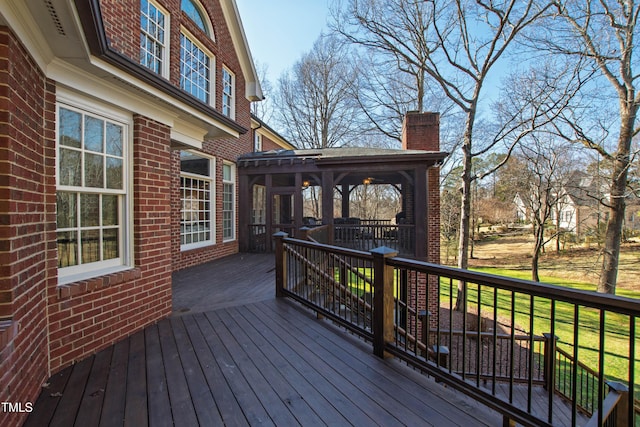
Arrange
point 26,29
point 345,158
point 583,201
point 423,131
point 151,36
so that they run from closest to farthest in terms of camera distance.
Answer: point 26,29, point 151,36, point 345,158, point 423,131, point 583,201

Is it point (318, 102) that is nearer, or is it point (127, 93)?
point (127, 93)

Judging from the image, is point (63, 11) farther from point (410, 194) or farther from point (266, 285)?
point (410, 194)

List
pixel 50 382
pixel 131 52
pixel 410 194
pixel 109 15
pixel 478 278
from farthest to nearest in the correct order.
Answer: pixel 410 194, pixel 131 52, pixel 109 15, pixel 50 382, pixel 478 278

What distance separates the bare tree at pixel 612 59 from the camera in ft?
32.9

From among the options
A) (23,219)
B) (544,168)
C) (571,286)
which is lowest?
(571,286)

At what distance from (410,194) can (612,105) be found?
933 centimetres

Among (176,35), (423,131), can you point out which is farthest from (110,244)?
(423,131)

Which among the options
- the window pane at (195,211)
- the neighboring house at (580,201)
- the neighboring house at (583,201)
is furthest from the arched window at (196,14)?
the neighboring house at (580,201)

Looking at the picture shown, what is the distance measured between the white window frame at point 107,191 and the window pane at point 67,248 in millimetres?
37

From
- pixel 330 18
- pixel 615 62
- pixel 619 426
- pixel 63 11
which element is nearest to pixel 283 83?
pixel 330 18

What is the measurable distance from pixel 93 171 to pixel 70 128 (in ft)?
1.40

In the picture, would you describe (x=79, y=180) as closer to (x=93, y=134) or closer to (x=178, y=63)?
(x=93, y=134)

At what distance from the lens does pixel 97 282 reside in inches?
112

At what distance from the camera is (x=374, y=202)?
26.9 metres
